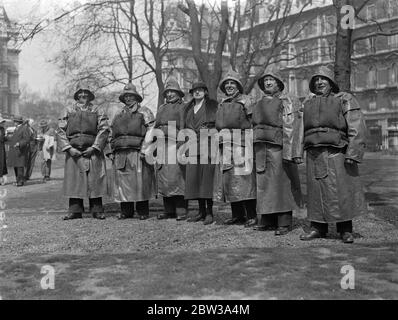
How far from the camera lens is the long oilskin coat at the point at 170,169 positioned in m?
7.32

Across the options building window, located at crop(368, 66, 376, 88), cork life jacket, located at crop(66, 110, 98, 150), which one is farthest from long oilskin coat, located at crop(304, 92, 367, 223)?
building window, located at crop(368, 66, 376, 88)

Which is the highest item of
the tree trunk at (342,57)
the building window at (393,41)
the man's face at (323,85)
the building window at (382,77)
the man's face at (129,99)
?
the building window at (393,41)

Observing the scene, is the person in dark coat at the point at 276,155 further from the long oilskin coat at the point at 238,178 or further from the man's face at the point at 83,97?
the man's face at the point at 83,97

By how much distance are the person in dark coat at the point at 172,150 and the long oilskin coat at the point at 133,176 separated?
6.7 inches

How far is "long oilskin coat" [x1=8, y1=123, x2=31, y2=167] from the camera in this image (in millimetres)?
14016

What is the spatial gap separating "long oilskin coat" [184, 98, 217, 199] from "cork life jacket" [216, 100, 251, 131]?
333 mm

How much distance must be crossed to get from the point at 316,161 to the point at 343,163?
0.31 m

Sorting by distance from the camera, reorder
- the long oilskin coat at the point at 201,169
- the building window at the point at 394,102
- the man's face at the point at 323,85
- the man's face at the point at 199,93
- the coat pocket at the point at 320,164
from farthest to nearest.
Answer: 1. the building window at the point at 394,102
2. the man's face at the point at 199,93
3. the long oilskin coat at the point at 201,169
4. the man's face at the point at 323,85
5. the coat pocket at the point at 320,164

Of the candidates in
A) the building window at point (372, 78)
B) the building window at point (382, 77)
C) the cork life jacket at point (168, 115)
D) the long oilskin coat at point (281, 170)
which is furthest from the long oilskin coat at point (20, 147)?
the building window at point (372, 78)

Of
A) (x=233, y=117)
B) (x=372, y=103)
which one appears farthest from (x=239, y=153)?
(x=372, y=103)

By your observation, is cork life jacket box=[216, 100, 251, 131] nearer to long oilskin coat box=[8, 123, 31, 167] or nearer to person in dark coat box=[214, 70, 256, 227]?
person in dark coat box=[214, 70, 256, 227]

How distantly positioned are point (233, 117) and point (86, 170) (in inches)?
96.4
